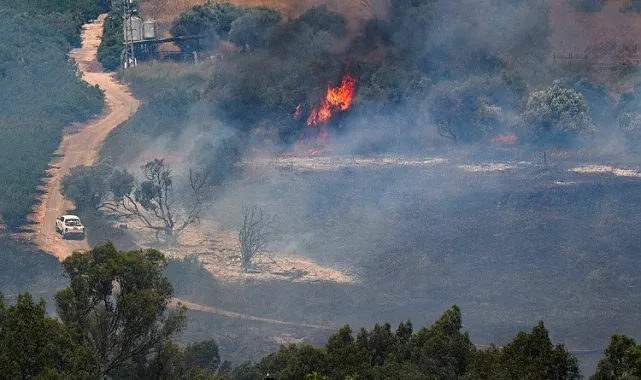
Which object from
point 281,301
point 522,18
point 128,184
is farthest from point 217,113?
point 281,301

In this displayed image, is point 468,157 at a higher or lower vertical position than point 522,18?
lower

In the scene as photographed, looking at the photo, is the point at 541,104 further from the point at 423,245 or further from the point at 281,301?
the point at 281,301

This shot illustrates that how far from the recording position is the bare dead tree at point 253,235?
67.2 m

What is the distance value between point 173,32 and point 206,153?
24.2 m

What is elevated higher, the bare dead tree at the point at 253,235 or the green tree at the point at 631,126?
the green tree at the point at 631,126

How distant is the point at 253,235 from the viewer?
68.1 meters

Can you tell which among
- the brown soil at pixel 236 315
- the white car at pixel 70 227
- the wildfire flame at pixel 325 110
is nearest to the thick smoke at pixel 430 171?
the wildfire flame at pixel 325 110

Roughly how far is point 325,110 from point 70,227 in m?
18.6

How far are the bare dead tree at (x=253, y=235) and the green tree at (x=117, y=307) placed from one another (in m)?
22.2

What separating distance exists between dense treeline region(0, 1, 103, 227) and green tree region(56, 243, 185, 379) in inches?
1188

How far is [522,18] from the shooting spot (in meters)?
A: 90.2

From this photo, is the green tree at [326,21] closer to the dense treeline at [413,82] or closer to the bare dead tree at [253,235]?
the dense treeline at [413,82]

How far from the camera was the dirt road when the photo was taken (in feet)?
235

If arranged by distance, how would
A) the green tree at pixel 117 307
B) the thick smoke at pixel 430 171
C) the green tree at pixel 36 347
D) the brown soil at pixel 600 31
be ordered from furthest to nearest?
the brown soil at pixel 600 31
the thick smoke at pixel 430 171
the green tree at pixel 117 307
the green tree at pixel 36 347
